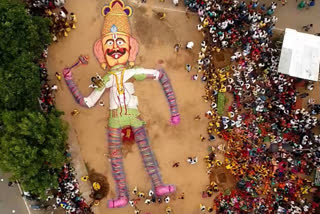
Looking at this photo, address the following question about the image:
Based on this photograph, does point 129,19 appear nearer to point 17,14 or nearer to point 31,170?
point 17,14

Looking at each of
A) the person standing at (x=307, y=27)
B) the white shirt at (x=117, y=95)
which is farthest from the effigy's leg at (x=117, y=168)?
the person standing at (x=307, y=27)

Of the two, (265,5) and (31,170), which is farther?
(265,5)

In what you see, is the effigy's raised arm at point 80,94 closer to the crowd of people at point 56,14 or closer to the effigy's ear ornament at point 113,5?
the crowd of people at point 56,14

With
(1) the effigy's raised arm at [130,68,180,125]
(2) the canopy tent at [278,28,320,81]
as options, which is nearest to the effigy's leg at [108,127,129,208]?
(1) the effigy's raised arm at [130,68,180,125]

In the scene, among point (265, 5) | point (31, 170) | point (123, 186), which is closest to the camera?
point (31, 170)

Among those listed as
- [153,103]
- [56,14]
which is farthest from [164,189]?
[56,14]

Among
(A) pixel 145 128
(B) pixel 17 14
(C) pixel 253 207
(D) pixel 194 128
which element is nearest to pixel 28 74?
(B) pixel 17 14
